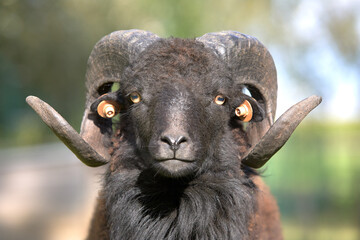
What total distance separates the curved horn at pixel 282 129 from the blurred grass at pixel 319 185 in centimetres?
783

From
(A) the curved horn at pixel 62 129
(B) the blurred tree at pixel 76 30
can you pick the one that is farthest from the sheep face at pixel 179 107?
(B) the blurred tree at pixel 76 30

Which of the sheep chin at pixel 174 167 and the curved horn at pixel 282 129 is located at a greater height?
the curved horn at pixel 282 129

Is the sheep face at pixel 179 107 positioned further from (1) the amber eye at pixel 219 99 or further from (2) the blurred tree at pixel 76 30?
(2) the blurred tree at pixel 76 30

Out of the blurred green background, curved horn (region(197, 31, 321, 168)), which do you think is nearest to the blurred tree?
the blurred green background

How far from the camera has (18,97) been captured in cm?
1986

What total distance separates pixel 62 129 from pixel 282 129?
2056 millimetres

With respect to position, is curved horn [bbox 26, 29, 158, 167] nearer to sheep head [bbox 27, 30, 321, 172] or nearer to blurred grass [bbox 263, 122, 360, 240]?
sheep head [bbox 27, 30, 321, 172]

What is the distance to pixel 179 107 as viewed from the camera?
13.0 feet

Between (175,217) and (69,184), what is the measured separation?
36.8 feet

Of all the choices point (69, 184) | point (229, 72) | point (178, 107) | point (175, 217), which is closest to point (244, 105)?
point (229, 72)

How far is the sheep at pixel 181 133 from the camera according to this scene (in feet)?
13.2

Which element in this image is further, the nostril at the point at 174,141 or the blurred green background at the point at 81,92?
the blurred green background at the point at 81,92

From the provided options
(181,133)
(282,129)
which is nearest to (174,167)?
(181,133)

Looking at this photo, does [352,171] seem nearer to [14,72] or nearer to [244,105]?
[244,105]
